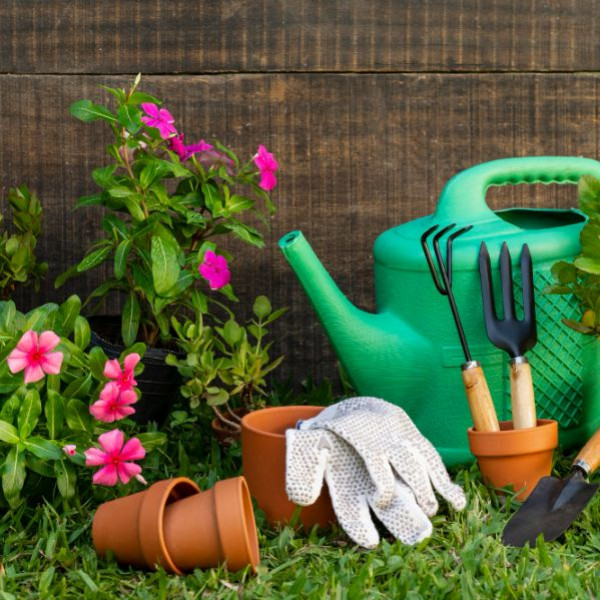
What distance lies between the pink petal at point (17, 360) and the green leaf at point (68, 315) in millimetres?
256

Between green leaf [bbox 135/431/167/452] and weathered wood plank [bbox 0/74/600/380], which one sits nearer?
green leaf [bbox 135/431/167/452]

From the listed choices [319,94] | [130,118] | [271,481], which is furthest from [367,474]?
[319,94]

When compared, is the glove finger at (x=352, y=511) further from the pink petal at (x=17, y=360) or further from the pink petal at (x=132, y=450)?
the pink petal at (x=17, y=360)

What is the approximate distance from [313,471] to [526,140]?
4.08 feet

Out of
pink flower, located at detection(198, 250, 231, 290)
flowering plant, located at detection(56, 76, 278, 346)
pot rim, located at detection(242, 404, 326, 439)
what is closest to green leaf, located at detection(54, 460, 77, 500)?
pot rim, located at detection(242, 404, 326, 439)

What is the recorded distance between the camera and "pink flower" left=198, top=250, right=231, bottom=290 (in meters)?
2.09

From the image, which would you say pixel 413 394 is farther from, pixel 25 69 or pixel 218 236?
pixel 25 69

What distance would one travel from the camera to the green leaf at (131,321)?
83.0 inches

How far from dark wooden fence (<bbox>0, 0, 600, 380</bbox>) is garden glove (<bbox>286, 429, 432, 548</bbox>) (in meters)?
0.88

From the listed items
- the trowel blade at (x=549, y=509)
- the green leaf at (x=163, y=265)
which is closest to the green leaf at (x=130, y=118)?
the green leaf at (x=163, y=265)

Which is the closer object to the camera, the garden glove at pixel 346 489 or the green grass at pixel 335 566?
the green grass at pixel 335 566

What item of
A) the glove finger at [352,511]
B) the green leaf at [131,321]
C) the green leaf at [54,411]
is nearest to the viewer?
the glove finger at [352,511]

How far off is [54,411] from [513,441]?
82cm

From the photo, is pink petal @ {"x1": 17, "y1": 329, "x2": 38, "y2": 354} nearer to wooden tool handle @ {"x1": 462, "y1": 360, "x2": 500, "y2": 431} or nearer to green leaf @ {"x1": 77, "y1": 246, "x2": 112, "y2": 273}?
green leaf @ {"x1": 77, "y1": 246, "x2": 112, "y2": 273}
